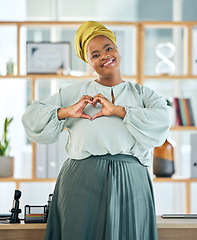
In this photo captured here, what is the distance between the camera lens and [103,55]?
1.72m

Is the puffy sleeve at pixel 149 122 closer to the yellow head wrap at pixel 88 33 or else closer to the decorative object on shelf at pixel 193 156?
the yellow head wrap at pixel 88 33

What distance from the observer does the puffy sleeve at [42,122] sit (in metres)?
1.69

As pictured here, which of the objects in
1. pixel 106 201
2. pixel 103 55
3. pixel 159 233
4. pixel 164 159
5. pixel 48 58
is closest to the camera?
pixel 106 201

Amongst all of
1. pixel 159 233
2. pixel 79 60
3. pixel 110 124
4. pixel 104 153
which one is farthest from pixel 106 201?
pixel 79 60

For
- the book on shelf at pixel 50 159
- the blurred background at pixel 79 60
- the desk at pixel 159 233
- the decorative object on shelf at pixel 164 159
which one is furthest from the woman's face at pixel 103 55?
the blurred background at pixel 79 60

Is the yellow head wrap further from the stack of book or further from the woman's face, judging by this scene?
the stack of book

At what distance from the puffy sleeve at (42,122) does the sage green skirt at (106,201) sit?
0.15 meters

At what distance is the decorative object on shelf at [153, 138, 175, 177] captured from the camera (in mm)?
3104

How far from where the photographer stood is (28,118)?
5.67ft

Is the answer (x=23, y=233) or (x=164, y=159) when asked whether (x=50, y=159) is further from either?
(x=23, y=233)

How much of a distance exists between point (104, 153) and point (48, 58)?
1905 mm

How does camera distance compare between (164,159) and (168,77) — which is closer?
(164,159)

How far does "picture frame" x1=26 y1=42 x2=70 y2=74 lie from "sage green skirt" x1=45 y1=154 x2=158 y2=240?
1.82 m

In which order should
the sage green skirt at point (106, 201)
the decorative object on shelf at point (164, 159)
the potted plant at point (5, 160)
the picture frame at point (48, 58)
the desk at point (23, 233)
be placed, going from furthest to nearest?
the picture frame at point (48, 58) < the potted plant at point (5, 160) < the decorative object on shelf at point (164, 159) < the desk at point (23, 233) < the sage green skirt at point (106, 201)
